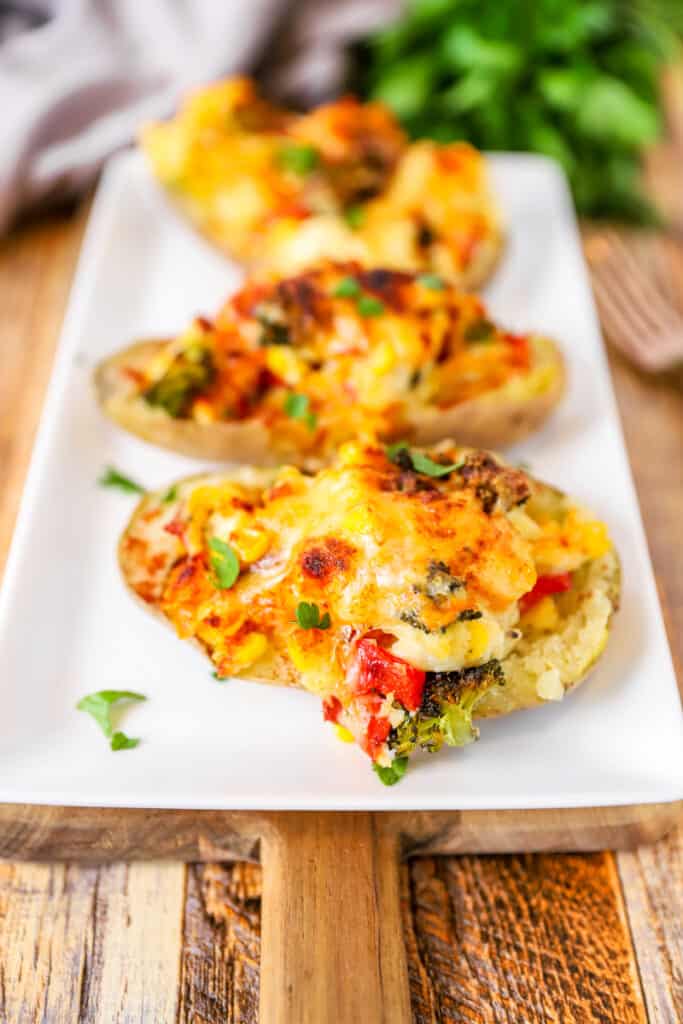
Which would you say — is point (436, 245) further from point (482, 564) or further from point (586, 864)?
point (586, 864)

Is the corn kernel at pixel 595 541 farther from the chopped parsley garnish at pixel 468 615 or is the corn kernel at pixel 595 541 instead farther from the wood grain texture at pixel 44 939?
the wood grain texture at pixel 44 939

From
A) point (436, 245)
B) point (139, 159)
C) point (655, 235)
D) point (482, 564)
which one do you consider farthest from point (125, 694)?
point (655, 235)

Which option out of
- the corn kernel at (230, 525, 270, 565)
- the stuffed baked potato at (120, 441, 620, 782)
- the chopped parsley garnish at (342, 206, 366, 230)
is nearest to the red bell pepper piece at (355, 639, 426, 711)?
the stuffed baked potato at (120, 441, 620, 782)

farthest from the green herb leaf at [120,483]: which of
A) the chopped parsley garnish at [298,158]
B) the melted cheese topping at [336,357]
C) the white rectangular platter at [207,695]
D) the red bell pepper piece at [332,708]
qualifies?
the chopped parsley garnish at [298,158]

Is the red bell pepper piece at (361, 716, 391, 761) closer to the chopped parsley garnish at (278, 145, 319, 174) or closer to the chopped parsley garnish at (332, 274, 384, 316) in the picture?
the chopped parsley garnish at (332, 274, 384, 316)

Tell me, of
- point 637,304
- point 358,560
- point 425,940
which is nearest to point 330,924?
point 425,940

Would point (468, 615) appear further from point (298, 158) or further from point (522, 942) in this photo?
point (298, 158)

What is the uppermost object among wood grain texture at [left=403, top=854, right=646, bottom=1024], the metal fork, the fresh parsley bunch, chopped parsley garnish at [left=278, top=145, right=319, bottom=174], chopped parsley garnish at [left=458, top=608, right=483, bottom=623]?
the fresh parsley bunch
